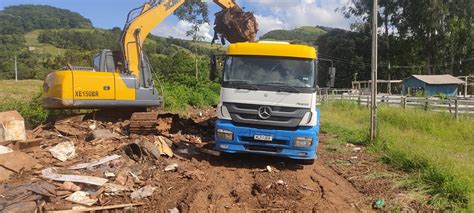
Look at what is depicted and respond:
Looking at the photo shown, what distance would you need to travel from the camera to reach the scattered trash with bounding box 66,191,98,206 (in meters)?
6.14

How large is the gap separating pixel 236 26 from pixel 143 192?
25.4 feet

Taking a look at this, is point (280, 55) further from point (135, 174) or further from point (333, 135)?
point (333, 135)

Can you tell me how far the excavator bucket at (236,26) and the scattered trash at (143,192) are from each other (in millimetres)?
7461

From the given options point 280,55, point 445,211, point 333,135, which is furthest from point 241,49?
point 333,135

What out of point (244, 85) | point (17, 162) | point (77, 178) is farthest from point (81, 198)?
point (244, 85)

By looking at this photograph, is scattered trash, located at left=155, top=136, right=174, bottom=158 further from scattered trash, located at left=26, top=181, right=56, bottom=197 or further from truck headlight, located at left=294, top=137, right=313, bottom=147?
scattered trash, located at left=26, top=181, right=56, bottom=197

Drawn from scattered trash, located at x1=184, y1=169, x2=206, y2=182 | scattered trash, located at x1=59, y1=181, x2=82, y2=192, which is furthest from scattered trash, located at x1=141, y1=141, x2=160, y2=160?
scattered trash, located at x1=59, y1=181, x2=82, y2=192

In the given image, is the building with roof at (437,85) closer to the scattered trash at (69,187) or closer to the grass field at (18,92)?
the grass field at (18,92)

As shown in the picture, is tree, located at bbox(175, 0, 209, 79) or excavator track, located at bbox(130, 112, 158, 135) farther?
tree, located at bbox(175, 0, 209, 79)

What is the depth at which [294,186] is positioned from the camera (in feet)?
24.6

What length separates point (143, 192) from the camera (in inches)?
264

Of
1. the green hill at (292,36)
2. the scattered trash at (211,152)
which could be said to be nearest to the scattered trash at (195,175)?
the scattered trash at (211,152)

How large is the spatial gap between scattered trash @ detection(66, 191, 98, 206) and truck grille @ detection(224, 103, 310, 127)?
3523 mm

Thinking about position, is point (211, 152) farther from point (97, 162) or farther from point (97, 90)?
point (97, 90)
